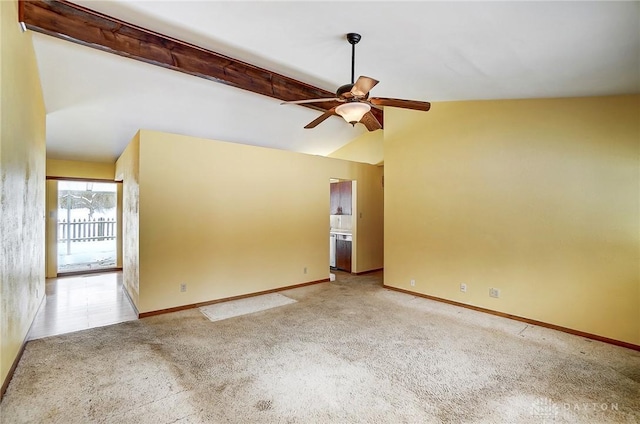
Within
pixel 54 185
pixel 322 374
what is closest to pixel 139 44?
pixel 322 374

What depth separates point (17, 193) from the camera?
2650mm

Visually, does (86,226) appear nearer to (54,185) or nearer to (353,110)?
(54,185)

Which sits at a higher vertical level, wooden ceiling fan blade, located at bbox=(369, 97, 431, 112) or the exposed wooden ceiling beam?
the exposed wooden ceiling beam

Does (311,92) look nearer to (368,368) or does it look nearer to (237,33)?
(237,33)

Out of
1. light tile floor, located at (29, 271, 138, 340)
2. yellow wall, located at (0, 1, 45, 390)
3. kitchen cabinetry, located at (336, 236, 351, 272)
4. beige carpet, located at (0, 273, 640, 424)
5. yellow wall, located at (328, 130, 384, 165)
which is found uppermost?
yellow wall, located at (328, 130, 384, 165)

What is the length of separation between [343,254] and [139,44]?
5.36 metres

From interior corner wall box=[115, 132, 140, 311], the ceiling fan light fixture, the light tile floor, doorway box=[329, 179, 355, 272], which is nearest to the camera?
the ceiling fan light fixture

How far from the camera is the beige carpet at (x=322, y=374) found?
211 centimetres

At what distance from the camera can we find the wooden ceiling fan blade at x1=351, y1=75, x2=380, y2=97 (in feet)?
7.93

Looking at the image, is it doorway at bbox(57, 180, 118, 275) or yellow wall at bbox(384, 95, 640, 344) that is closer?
yellow wall at bbox(384, 95, 640, 344)

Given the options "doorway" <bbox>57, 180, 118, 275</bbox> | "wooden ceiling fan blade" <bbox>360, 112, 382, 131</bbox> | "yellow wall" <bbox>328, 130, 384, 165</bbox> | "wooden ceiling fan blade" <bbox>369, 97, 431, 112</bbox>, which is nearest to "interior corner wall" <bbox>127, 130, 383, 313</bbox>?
"yellow wall" <bbox>328, 130, 384, 165</bbox>

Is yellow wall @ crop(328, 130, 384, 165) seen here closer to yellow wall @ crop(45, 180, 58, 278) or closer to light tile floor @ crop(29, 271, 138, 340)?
Result: light tile floor @ crop(29, 271, 138, 340)

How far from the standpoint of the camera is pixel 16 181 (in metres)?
2.62

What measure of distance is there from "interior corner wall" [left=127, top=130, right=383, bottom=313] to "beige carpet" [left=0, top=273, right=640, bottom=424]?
718 mm
